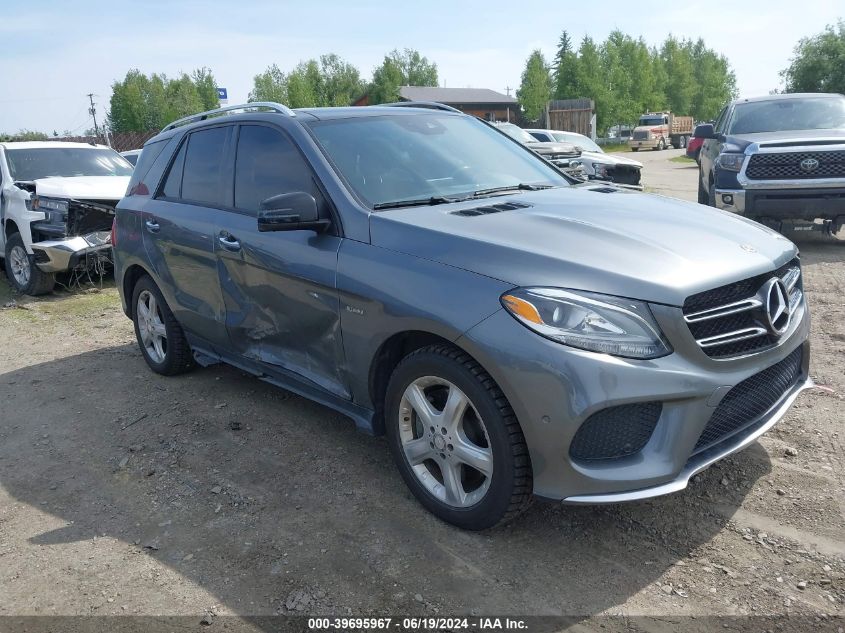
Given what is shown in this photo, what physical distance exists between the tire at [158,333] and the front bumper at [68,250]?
341 cm

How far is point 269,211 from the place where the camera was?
3.41m

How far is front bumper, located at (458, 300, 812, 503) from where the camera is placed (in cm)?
257

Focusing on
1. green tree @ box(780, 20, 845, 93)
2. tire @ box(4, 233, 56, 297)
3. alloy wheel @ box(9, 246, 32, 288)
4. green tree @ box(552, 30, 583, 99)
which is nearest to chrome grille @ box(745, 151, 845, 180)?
tire @ box(4, 233, 56, 297)

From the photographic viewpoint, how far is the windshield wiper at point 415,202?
138 inches

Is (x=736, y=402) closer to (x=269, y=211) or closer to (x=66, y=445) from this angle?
(x=269, y=211)

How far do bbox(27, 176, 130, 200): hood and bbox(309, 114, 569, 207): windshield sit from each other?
562 centimetres

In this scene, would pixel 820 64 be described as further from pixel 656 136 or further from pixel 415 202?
pixel 415 202

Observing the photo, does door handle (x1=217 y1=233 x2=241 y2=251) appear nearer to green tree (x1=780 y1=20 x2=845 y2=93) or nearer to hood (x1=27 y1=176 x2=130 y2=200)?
hood (x1=27 y1=176 x2=130 y2=200)

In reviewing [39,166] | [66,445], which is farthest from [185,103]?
[66,445]

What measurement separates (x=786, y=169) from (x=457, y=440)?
724cm

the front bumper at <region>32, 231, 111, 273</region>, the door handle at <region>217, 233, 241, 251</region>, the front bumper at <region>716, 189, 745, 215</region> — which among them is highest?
the door handle at <region>217, 233, 241, 251</region>

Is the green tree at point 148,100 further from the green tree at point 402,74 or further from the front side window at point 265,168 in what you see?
the front side window at point 265,168

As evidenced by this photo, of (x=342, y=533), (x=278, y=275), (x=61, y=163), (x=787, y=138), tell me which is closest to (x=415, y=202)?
(x=278, y=275)

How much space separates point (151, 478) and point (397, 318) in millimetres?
1826
